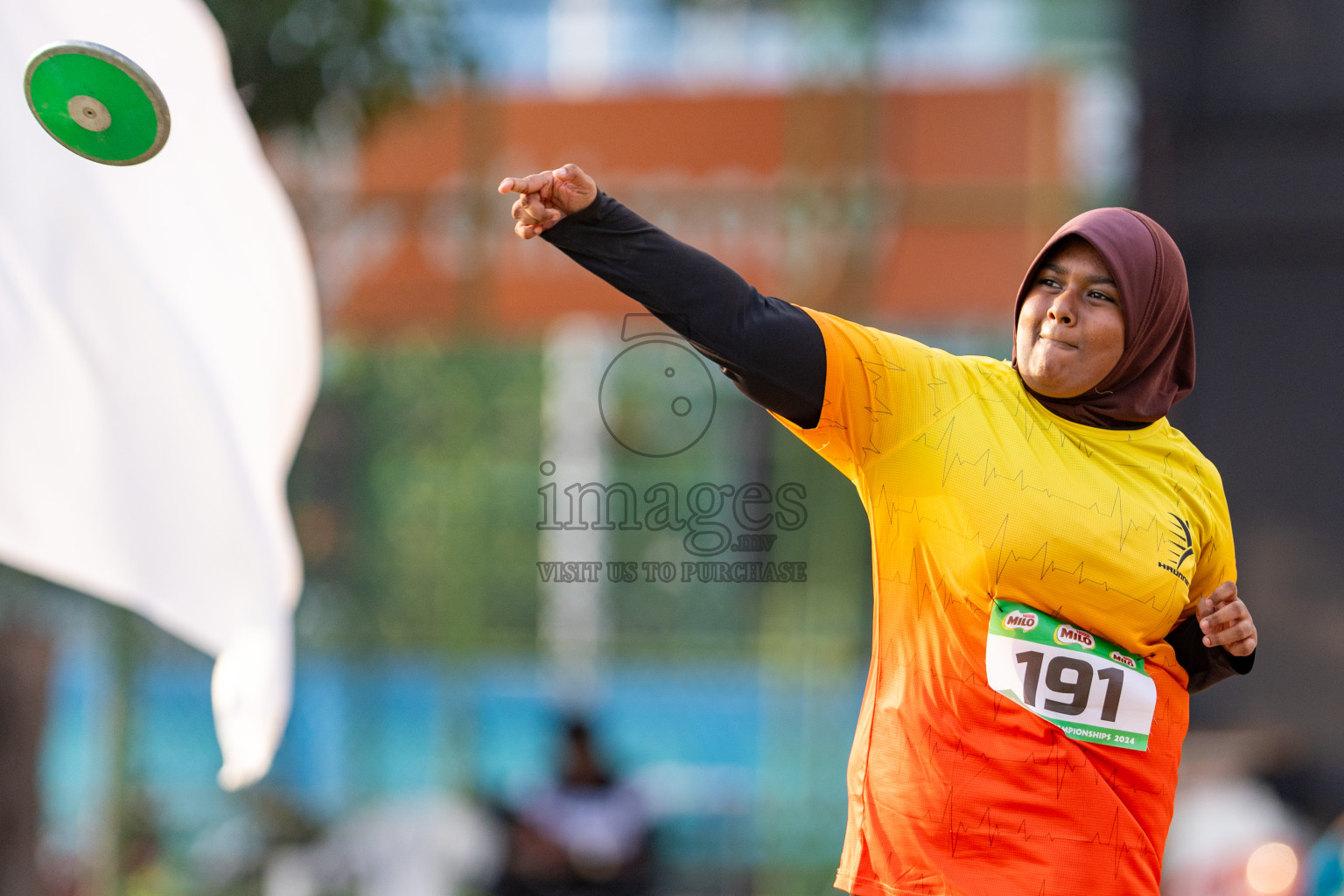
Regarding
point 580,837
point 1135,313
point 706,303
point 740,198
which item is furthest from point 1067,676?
point 740,198

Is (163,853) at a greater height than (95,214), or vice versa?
(95,214)

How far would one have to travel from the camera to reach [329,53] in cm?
463

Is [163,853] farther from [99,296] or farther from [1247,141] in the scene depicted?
[1247,141]

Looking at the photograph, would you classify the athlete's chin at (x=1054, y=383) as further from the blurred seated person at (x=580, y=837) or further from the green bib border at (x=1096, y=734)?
the blurred seated person at (x=580, y=837)

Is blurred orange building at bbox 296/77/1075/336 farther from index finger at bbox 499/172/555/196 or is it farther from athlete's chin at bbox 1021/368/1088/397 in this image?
index finger at bbox 499/172/555/196

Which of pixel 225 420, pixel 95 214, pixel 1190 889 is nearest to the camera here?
pixel 95 214

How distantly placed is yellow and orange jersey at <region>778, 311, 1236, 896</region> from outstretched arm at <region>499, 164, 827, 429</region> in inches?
3.3

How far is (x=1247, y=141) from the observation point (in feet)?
17.2

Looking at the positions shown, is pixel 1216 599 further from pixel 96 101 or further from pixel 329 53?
pixel 329 53

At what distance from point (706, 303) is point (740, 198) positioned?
376 centimetres

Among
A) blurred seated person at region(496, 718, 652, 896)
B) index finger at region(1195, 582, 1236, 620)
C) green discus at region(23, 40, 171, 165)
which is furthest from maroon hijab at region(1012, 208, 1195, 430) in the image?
blurred seated person at region(496, 718, 652, 896)

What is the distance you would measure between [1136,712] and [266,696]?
176cm

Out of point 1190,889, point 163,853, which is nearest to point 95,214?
point 163,853

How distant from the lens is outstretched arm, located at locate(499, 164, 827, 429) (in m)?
1.59
